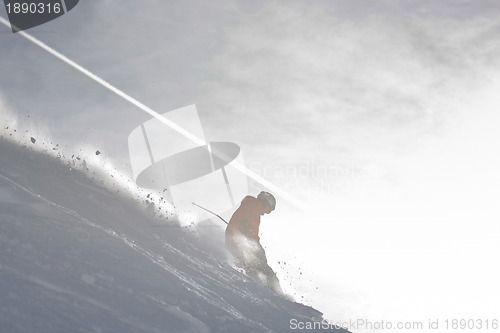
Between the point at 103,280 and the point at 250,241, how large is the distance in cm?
722

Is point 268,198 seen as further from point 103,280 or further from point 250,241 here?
point 103,280

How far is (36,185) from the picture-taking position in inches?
526

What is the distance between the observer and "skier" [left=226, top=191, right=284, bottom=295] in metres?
14.9

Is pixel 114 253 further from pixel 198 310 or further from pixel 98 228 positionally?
pixel 198 310

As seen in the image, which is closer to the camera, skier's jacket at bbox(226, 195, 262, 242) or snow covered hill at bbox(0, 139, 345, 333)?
snow covered hill at bbox(0, 139, 345, 333)

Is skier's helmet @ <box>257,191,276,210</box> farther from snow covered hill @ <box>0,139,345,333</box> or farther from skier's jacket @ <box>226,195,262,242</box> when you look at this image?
snow covered hill @ <box>0,139,345,333</box>

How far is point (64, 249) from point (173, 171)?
19227 mm

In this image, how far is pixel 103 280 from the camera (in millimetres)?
8219

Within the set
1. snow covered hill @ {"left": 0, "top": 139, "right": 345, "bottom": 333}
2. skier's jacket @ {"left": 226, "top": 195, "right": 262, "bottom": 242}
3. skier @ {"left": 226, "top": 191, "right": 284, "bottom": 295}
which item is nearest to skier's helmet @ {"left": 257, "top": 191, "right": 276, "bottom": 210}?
skier @ {"left": 226, "top": 191, "right": 284, "bottom": 295}

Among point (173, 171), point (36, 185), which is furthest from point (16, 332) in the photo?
point (173, 171)

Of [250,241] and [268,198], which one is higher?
[268,198]

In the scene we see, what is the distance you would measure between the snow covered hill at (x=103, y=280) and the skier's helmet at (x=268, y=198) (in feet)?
8.97

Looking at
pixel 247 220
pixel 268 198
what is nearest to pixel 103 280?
pixel 247 220

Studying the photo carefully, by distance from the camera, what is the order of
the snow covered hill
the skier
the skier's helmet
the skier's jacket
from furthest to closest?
the skier's helmet < the skier's jacket < the skier < the snow covered hill
